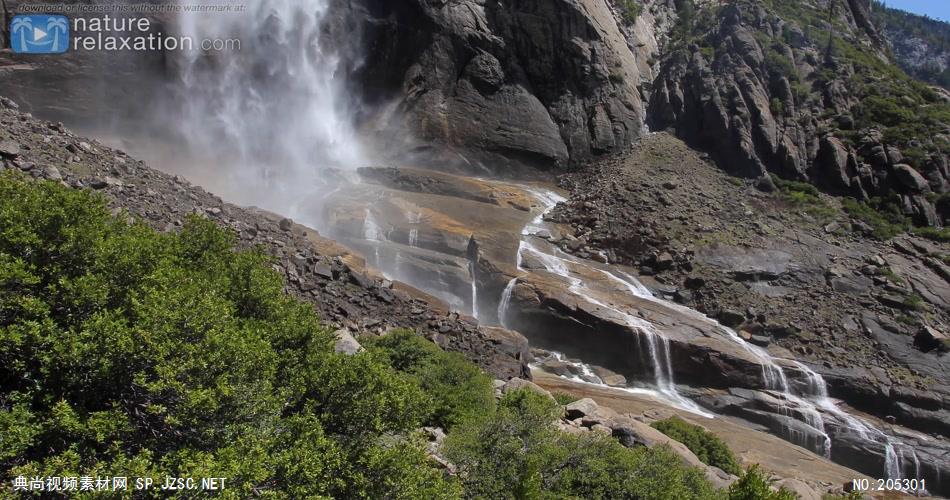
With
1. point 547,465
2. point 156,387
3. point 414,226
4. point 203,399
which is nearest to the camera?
point 156,387

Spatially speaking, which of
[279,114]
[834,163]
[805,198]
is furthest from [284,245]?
[834,163]

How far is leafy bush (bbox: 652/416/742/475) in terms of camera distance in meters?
16.4

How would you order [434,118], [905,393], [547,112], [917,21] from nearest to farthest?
[905,393] < [434,118] < [547,112] < [917,21]

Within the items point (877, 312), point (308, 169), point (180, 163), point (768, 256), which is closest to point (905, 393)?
point (877, 312)

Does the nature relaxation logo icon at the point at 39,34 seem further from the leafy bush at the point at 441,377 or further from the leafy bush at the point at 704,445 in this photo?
the leafy bush at the point at 704,445

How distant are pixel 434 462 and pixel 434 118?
41.6 metres

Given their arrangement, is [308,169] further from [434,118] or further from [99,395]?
[99,395]

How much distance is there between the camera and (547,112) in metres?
51.6

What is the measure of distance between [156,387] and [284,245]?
47.5 ft

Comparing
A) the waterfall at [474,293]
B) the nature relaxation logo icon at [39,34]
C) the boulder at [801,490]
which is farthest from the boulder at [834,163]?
the nature relaxation logo icon at [39,34]

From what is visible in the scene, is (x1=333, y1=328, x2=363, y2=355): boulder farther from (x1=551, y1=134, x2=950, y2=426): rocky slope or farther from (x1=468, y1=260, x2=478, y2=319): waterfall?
(x1=551, y1=134, x2=950, y2=426): rocky slope

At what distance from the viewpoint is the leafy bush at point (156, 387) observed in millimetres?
6516

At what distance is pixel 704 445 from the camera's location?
1686cm

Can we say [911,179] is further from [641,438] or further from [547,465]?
[547,465]
